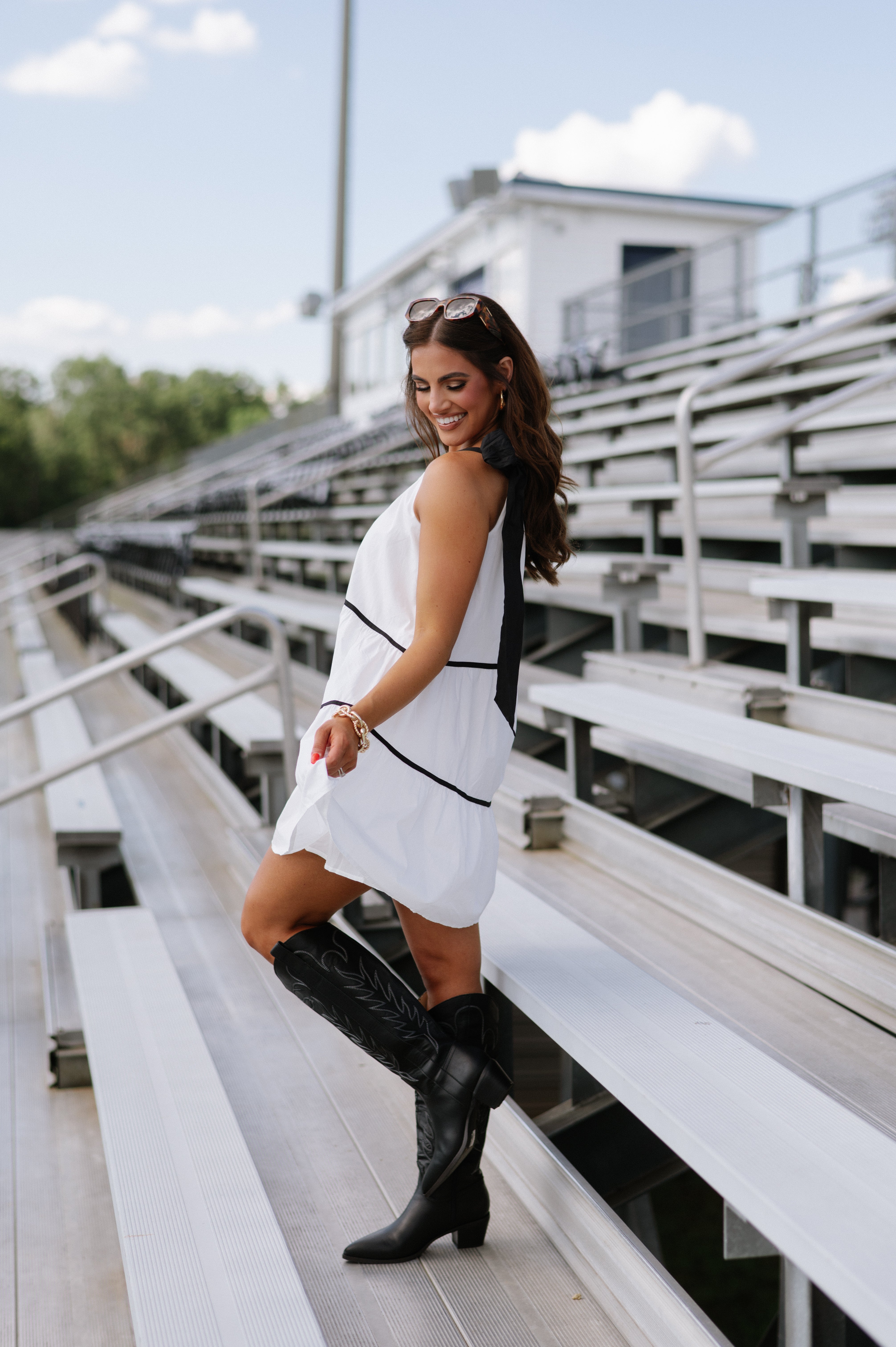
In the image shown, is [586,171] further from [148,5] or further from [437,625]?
[437,625]

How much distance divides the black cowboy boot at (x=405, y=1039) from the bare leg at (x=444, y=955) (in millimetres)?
47

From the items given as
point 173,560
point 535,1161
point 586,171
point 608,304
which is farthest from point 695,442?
point 586,171

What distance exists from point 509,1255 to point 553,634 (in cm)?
330

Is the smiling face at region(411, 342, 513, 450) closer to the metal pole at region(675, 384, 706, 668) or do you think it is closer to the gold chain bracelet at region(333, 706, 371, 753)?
the gold chain bracelet at region(333, 706, 371, 753)

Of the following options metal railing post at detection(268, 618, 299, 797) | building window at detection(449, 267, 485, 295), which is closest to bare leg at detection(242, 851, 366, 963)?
metal railing post at detection(268, 618, 299, 797)

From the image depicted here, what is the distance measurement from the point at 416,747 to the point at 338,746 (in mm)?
150

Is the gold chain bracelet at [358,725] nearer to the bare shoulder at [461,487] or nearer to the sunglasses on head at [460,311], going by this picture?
the bare shoulder at [461,487]

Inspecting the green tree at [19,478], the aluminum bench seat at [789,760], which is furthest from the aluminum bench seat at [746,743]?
the green tree at [19,478]

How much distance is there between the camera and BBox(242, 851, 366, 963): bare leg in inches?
58.5

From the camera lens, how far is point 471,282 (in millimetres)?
17594

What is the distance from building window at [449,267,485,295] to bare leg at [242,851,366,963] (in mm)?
15982

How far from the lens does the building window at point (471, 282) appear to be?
55.9 ft

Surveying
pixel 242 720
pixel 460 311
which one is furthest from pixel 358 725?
pixel 242 720

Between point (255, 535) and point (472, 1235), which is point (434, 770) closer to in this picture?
point (472, 1235)
